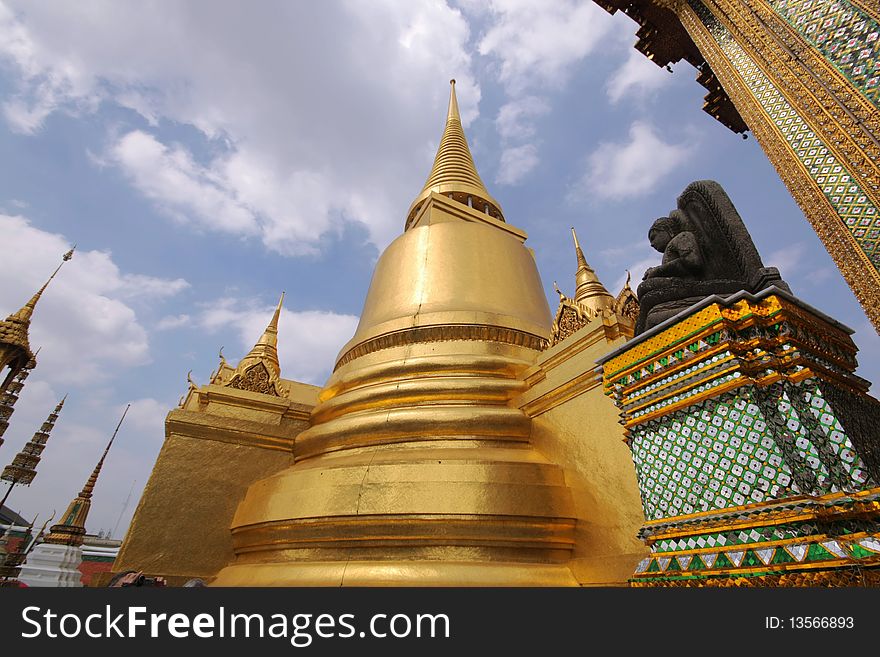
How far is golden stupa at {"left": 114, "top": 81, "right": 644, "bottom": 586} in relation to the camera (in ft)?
9.27

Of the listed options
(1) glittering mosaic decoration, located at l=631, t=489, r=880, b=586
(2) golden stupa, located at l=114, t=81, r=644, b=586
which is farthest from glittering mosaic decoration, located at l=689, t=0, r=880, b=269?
(1) glittering mosaic decoration, located at l=631, t=489, r=880, b=586

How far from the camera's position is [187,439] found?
429cm

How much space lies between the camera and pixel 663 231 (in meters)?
2.18

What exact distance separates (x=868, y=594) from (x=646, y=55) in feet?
18.1

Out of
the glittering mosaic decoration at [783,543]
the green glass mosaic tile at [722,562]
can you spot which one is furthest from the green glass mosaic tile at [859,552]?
the green glass mosaic tile at [722,562]

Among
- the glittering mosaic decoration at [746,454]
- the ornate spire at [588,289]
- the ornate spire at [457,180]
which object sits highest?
the ornate spire at [457,180]

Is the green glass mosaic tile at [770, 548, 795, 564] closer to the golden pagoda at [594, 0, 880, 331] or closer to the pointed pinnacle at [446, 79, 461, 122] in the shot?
the golden pagoda at [594, 0, 880, 331]

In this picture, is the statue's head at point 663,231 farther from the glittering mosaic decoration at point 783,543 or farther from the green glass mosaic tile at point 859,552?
the green glass mosaic tile at point 859,552

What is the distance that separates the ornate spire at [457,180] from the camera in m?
7.58

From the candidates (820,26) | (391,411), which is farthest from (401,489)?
(820,26)

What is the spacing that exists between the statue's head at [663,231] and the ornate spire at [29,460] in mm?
13287

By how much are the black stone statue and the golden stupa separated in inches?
42.7

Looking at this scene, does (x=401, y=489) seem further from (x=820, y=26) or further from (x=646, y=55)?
(x=646, y=55)

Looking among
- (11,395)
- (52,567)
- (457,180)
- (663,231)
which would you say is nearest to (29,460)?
(11,395)
